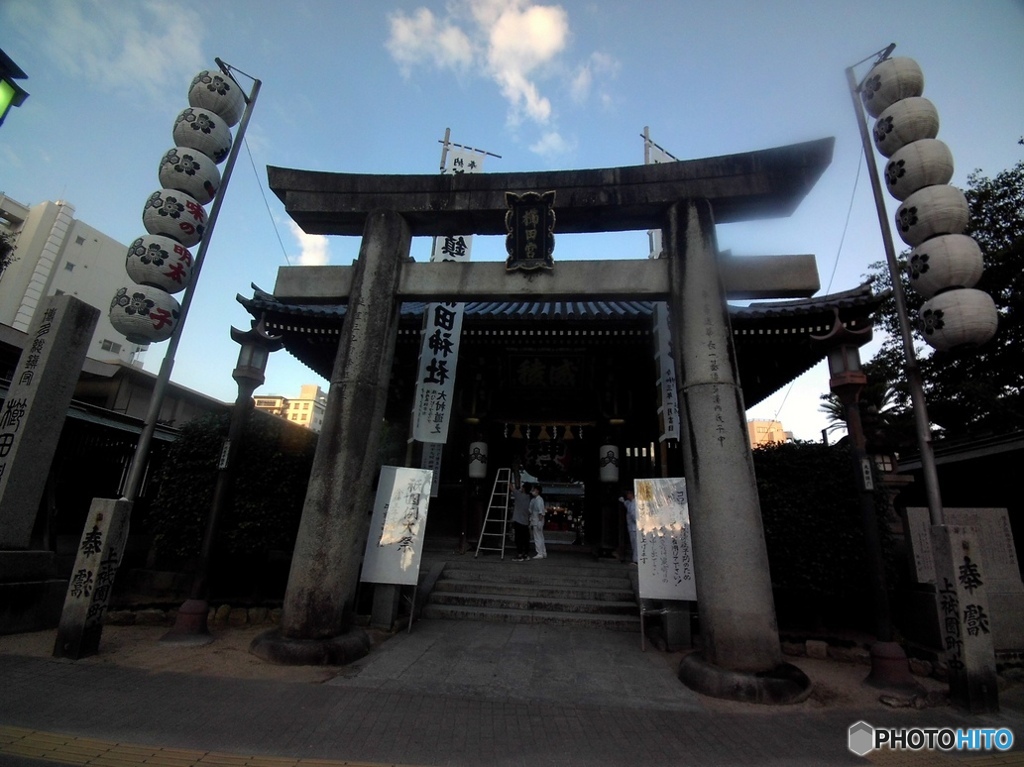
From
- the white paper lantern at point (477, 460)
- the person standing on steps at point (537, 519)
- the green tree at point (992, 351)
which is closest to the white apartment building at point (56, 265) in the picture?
the white paper lantern at point (477, 460)

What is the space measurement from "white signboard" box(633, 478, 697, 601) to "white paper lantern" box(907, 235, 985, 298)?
4.00m

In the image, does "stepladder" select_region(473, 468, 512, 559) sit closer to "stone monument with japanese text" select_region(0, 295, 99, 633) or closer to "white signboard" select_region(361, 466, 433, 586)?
"white signboard" select_region(361, 466, 433, 586)

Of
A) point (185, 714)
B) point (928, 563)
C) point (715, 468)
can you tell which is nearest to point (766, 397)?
point (928, 563)

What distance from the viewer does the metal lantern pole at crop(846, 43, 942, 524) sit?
18.2ft

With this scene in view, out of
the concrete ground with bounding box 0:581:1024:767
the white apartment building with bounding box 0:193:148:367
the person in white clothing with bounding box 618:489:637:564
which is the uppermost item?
the white apartment building with bounding box 0:193:148:367

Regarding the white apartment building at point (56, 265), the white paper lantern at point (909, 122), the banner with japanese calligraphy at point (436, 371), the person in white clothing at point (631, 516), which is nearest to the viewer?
the white paper lantern at point (909, 122)

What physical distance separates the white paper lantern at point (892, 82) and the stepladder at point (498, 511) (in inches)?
392

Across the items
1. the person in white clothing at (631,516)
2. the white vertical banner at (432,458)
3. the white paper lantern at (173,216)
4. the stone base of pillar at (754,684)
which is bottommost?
the stone base of pillar at (754,684)

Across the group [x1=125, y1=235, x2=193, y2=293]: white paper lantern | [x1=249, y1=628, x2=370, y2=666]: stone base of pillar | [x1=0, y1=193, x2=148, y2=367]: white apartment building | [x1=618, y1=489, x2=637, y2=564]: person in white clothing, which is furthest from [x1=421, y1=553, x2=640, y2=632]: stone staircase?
[x1=0, y1=193, x2=148, y2=367]: white apartment building

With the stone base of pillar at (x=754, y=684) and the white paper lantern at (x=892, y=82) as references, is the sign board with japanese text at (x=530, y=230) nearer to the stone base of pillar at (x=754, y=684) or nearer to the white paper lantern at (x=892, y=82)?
the white paper lantern at (x=892, y=82)

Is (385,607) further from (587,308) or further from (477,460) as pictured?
(587,308)

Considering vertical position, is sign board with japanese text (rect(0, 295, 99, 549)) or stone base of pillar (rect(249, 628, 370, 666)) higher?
sign board with japanese text (rect(0, 295, 99, 549))

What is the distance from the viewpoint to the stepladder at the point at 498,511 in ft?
37.7

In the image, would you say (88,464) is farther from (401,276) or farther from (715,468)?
(715,468)
